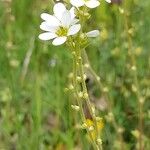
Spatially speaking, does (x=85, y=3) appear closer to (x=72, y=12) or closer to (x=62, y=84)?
(x=72, y=12)

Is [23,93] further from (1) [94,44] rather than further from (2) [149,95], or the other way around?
(2) [149,95]

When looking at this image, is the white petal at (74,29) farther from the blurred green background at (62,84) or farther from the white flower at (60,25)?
the blurred green background at (62,84)

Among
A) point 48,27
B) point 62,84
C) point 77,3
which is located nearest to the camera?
point 77,3

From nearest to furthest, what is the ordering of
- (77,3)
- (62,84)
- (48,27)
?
(77,3) < (48,27) < (62,84)

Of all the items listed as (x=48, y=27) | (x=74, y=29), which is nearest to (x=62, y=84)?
(x=48, y=27)

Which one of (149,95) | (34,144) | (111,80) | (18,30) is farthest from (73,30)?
(18,30)

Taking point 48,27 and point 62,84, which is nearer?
point 48,27

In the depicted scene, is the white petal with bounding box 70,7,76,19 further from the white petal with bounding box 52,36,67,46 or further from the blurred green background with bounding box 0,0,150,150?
the blurred green background with bounding box 0,0,150,150
